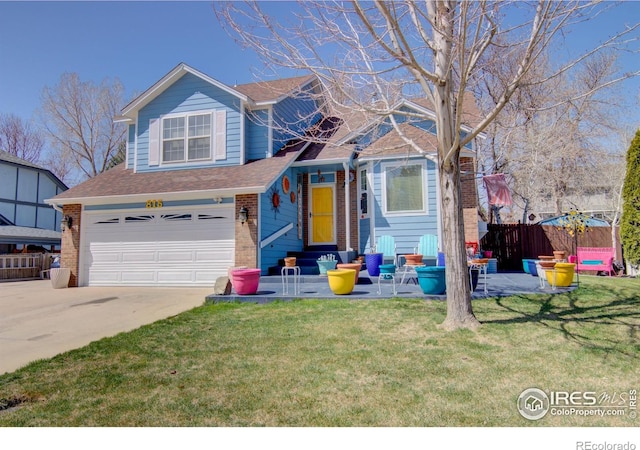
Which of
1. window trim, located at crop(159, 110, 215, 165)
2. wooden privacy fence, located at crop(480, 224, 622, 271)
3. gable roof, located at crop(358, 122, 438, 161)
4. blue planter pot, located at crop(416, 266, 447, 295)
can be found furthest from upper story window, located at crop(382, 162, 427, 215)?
window trim, located at crop(159, 110, 215, 165)

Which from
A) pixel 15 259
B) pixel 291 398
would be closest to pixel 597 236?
pixel 291 398

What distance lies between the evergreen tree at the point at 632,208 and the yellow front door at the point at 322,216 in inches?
351

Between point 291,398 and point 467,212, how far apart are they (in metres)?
8.47

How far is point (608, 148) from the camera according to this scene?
18000mm

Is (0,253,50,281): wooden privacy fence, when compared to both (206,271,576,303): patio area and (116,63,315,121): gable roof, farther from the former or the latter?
(206,271,576,303): patio area

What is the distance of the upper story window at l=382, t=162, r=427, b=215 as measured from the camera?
34.1 feet

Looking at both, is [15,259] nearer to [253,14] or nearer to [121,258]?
[121,258]

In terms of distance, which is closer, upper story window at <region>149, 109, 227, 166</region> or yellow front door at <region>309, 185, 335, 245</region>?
upper story window at <region>149, 109, 227, 166</region>

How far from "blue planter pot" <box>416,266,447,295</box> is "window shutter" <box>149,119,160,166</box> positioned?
31.5ft

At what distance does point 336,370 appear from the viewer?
367 centimetres

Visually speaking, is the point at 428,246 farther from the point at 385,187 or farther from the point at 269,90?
the point at 269,90

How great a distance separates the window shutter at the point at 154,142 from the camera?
12062mm

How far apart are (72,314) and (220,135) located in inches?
266
